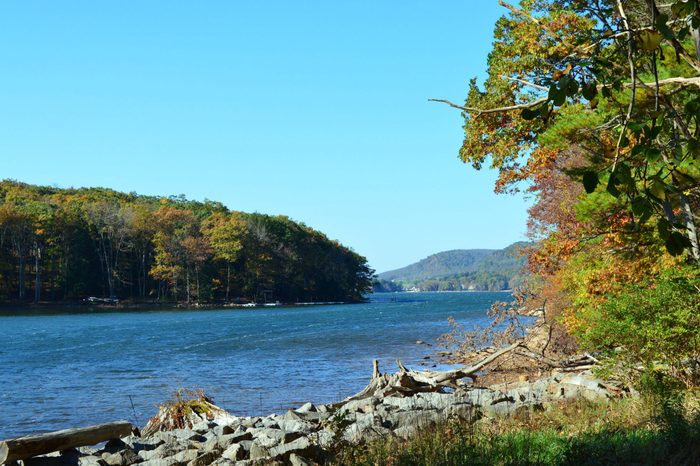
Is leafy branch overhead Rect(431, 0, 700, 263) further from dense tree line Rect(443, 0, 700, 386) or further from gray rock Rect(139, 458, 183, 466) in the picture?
gray rock Rect(139, 458, 183, 466)

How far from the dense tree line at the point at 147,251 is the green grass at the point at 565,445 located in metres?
100

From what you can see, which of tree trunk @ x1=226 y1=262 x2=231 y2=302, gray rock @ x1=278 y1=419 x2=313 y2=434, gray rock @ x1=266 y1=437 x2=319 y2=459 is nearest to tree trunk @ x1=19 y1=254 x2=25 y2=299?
tree trunk @ x1=226 y1=262 x2=231 y2=302

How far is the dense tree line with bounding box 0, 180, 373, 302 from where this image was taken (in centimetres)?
10262

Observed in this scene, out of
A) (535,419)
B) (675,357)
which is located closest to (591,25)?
(675,357)

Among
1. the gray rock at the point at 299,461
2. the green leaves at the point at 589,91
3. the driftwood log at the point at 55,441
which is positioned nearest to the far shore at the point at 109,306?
the driftwood log at the point at 55,441

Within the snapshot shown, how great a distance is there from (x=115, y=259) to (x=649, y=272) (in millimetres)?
104930

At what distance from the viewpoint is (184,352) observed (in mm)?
41500

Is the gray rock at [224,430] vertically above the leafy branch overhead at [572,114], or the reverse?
the leafy branch overhead at [572,114]

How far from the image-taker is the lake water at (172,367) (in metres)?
22.2

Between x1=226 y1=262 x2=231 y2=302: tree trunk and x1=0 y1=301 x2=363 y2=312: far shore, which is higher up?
x1=226 y1=262 x2=231 y2=302: tree trunk

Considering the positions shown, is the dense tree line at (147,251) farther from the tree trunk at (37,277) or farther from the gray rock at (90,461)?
the gray rock at (90,461)

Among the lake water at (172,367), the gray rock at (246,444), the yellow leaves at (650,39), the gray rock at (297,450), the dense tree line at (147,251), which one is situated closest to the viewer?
the yellow leaves at (650,39)

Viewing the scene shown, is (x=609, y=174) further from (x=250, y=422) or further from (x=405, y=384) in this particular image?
(x=405, y=384)

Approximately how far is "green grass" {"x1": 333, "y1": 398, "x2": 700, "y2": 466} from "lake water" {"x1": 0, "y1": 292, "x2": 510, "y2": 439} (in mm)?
11661
